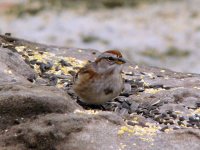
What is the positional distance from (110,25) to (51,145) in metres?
8.79

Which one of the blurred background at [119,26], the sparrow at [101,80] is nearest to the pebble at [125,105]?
the sparrow at [101,80]

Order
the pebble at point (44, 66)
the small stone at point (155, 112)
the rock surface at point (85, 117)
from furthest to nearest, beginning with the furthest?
the pebble at point (44, 66) → the small stone at point (155, 112) → the rock surface at point (85, 117)

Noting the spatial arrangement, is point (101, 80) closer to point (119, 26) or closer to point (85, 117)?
point (85, 117)

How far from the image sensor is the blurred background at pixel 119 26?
12422mm

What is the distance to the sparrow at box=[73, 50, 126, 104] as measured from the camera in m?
5.72

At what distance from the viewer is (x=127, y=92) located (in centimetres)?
634

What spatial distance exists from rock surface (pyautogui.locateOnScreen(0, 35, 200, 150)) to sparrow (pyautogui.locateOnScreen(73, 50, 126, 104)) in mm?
103

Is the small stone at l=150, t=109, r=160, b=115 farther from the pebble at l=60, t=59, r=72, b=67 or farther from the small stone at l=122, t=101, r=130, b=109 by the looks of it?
the pebble at l=60, t=59, r=72, b=67

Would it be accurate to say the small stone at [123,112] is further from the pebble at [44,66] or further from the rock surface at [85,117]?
the pebble at [44,66]

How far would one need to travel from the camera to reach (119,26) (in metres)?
13.6

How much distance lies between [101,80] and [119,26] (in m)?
7.85

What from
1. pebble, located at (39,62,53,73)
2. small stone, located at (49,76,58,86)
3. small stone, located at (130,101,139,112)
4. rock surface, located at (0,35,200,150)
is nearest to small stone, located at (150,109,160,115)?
rock surface, located at (0,35,200,150)

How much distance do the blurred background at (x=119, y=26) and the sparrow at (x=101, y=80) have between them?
19.3ft

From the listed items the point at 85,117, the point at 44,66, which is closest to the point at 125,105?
the point at 85,117
